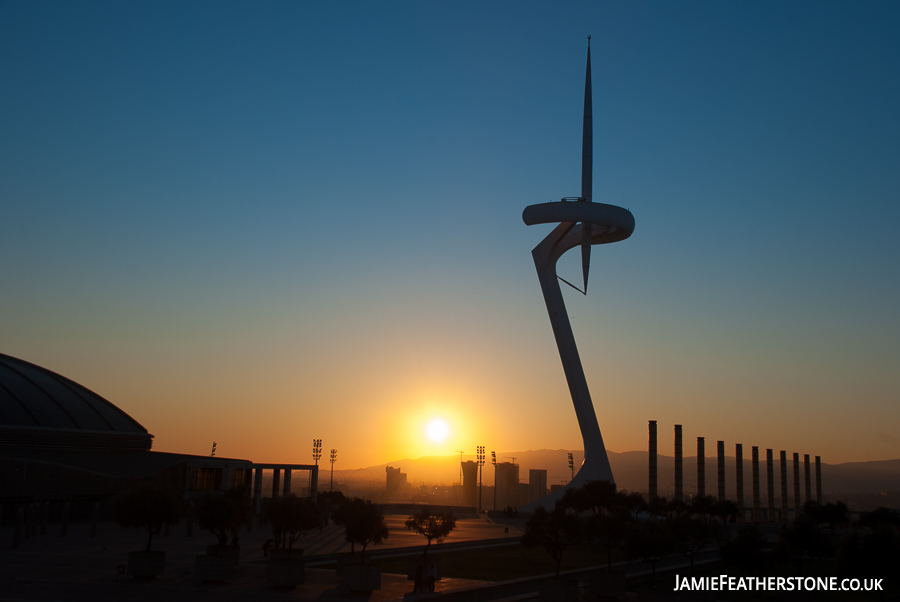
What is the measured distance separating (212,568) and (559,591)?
30.8ft

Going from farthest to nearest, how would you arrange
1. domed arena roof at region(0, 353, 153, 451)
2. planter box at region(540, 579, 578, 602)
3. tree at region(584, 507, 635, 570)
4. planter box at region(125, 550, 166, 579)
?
domed arena roof at region(0, 353, 153, 451) → tree at region(584, 507, 635, 570) → planter box at region(125, 550, 166, 579) → planter box at region(540, 579, 578, 602)

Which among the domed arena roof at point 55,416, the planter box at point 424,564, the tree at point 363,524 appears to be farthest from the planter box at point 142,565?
the domed arena roof at point 55,416

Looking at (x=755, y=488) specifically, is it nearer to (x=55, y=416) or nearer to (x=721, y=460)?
(x=721, y=460)

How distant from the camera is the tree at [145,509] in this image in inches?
816

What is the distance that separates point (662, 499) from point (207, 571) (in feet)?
77.9

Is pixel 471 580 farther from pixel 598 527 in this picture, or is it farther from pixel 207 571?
pixel 207 571

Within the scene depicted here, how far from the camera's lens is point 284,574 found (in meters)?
19.2

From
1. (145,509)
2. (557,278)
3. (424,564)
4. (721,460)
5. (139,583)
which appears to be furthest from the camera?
(721,460)

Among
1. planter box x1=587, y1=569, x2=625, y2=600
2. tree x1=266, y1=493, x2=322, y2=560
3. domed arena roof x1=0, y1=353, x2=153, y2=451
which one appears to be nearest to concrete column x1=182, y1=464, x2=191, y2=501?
domed arena roof x1=0, y1=353, x2=153, y2=451

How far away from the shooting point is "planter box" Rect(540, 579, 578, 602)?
17375 mm

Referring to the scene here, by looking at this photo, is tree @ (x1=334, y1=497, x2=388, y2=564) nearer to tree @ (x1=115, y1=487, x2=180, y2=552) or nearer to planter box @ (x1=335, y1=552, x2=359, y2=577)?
planter box @ (x1=335, y1=552, x2=359, y2=577)

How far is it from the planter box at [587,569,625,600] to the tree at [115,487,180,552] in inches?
474

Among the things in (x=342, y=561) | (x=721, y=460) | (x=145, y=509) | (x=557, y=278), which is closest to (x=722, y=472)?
(x=721, y=460)

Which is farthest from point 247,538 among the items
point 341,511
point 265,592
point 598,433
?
point 598,433
